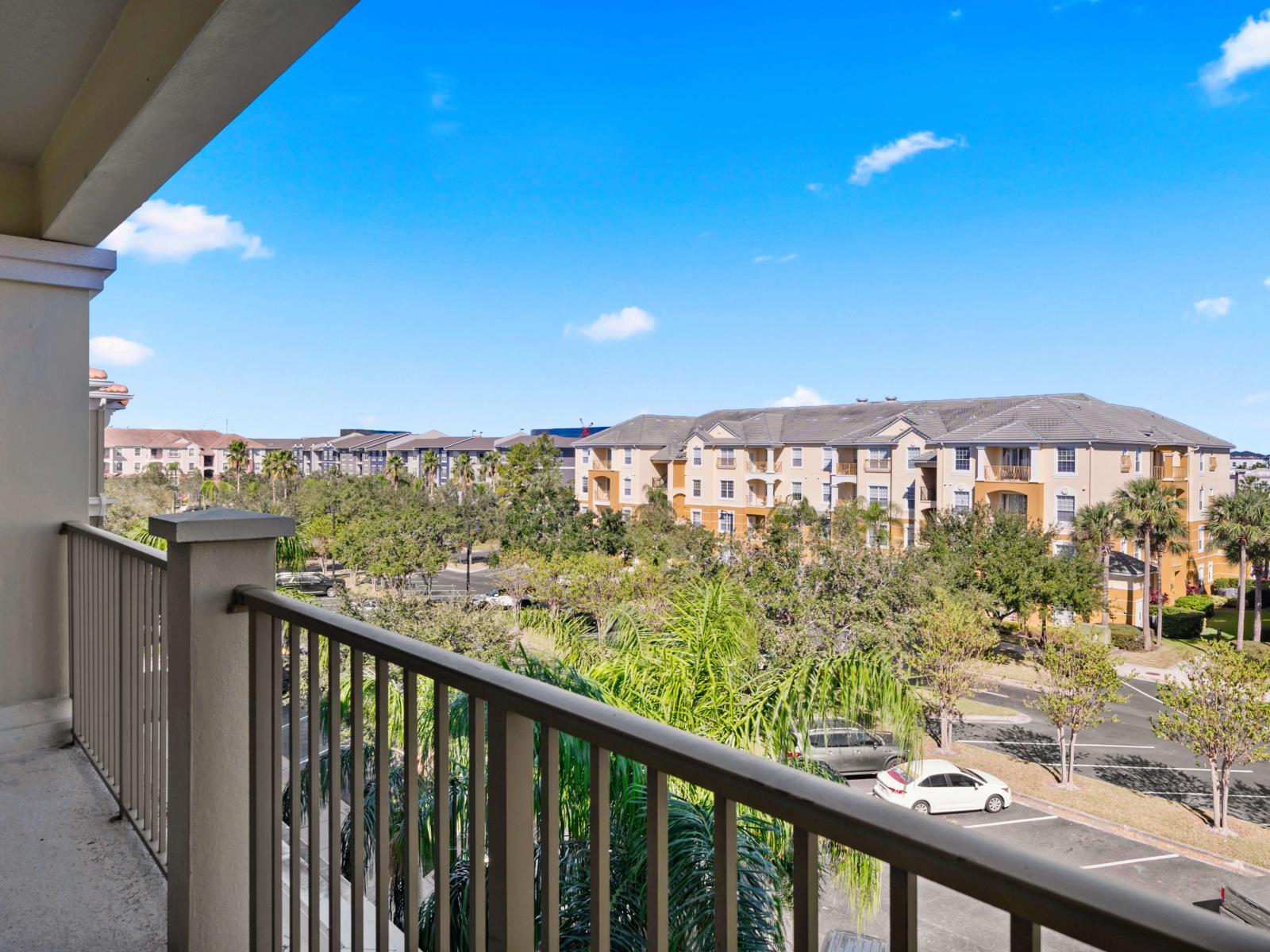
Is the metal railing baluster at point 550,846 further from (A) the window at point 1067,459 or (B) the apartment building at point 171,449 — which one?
(B) the apartment building at point 171,449

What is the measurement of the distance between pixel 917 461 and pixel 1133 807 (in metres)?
13.6

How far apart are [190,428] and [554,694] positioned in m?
34.9

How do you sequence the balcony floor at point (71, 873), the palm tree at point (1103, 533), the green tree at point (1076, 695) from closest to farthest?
1. the balcony floor at point (71, 873)
2. the green tree at point (1076, 695)
3. the palm tree at point (1103, 533)

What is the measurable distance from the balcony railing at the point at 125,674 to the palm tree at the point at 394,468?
28.6 metres

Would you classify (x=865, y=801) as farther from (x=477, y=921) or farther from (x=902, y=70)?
(x=902, y=70)

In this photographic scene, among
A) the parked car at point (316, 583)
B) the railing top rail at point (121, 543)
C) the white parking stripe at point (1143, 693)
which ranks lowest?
the white parking stripe at point (1143, 693)

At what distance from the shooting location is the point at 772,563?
1691 centimetres

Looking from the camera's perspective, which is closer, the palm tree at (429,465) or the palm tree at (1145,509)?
the palm tree at (1145,509)

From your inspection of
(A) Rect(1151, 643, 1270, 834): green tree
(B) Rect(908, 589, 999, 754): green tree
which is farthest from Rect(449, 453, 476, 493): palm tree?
(A) Rect(1151, 643, 1270, 834): green tree

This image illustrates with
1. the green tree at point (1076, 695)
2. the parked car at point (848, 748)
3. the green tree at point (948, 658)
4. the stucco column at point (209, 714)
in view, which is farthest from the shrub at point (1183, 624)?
the stucco column at point (209, 714)

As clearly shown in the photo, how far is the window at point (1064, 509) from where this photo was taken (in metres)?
20.1

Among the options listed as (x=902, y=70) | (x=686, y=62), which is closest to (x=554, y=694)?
(x=686, y=62)

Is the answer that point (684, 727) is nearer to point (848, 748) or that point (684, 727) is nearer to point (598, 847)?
point (848, 748)

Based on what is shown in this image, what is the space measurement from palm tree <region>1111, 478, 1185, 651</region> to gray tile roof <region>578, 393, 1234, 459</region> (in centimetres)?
125
